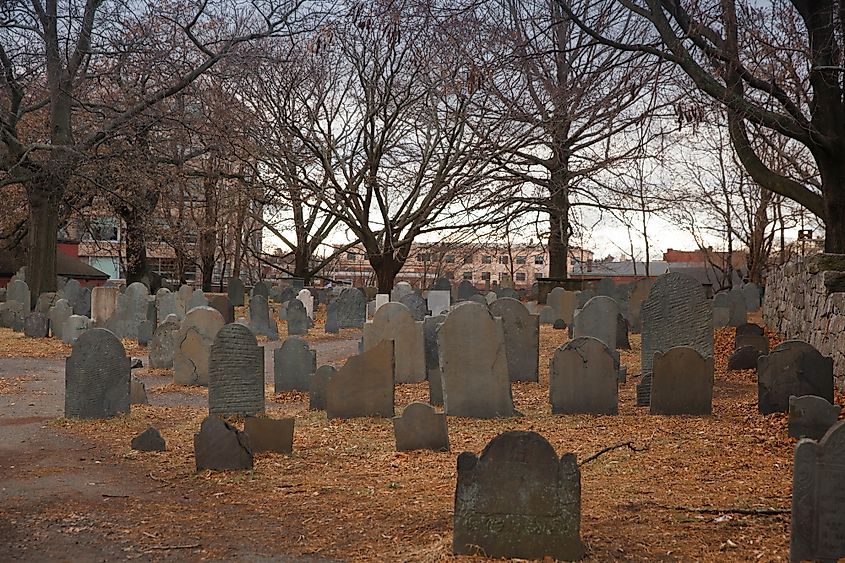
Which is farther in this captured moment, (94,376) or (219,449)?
(94,376)

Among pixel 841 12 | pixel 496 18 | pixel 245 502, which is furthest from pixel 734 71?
pixel 245 502

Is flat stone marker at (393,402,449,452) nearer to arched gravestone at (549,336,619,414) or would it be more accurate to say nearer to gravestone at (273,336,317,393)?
arched gravestone at (549,336,619,414)

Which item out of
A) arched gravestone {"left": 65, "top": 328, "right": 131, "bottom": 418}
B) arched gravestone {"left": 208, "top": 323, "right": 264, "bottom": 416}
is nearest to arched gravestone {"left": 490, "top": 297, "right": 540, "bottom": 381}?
arched gravestone {"left": 208, "top": 323, "right": 264, "bottom": 416}

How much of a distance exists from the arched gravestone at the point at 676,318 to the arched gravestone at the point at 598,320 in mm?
2935

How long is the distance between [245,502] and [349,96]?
20580 mm

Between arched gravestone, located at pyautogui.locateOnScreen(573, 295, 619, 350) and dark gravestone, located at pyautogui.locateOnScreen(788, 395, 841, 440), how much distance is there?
682cm

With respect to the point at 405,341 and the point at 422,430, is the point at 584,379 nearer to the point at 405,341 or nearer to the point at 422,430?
the point at 422,430

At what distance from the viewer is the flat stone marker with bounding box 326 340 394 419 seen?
1020cm

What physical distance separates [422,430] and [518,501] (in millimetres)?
3185

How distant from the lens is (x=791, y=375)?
372 inches

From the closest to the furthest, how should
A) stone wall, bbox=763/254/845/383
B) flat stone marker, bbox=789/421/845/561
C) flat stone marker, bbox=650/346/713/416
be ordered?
flat stone marker, bbox=789/421/845/561, flat stone marker, bbox=650/346/713/416, stone wall, bbox=763/254/845/383

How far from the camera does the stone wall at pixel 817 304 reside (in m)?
11.4

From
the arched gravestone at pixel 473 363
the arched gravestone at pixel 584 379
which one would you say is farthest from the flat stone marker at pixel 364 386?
the arched gravestone at pixel 584 379

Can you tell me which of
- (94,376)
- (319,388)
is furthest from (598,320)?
(94,376)
